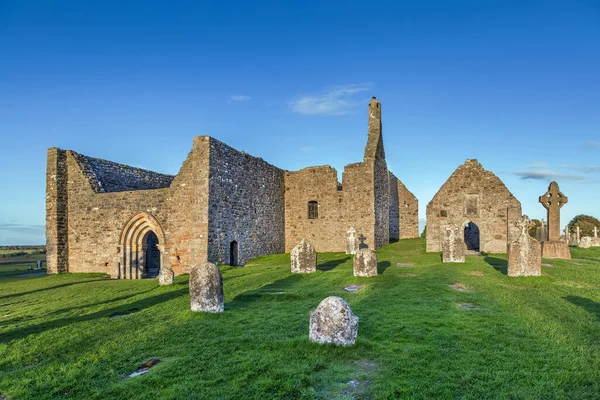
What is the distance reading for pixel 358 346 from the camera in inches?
242

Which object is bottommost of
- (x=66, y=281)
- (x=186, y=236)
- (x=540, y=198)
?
(x=66, y=281)

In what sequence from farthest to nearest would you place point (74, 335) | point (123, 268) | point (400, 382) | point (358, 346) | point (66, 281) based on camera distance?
1. point (123, 268)
2. point (66, 281)
3. point (74, 335)
4. point (358, 346)
5. point (400, 382)

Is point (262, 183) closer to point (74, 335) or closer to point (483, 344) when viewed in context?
point (74, 335)

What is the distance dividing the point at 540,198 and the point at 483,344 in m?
18.4

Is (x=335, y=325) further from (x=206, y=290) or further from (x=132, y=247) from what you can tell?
(x=132, y=247)

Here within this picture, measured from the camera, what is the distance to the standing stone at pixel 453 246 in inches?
671

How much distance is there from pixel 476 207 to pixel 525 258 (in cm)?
1062

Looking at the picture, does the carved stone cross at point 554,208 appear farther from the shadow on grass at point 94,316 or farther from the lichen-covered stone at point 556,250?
the shadow on grass at point 94,316

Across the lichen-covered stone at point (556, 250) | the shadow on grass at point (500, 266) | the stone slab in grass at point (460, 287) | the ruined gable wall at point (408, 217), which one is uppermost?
the ruined gable wall at point (408, 217)

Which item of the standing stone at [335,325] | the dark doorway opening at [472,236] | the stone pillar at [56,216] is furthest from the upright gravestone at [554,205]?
the stone pillar at [56,216]

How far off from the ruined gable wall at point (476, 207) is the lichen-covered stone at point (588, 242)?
412 inches

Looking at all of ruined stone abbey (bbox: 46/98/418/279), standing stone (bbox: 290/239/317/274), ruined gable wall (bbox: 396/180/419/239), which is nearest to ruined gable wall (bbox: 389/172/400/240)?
ruined gable wall (bbox: 396/180/419/239)

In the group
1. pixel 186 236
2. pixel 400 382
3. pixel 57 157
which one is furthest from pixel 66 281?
pixel 400 382

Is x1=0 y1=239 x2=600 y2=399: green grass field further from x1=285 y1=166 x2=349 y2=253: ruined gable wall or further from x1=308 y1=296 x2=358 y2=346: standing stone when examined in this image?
x1=285 y1=166 x2=349 y2=253: ruined gable wall
